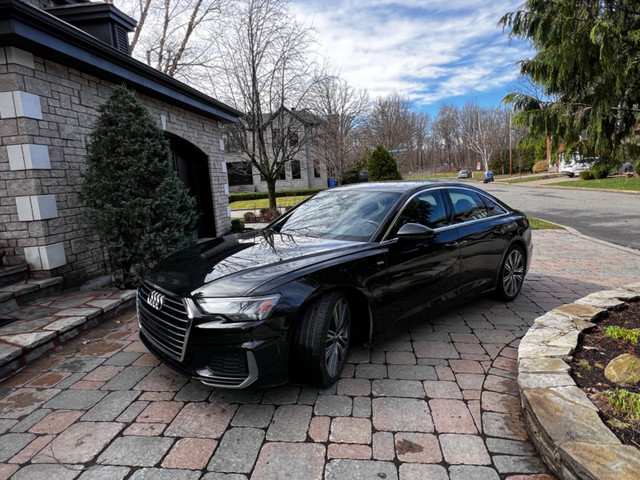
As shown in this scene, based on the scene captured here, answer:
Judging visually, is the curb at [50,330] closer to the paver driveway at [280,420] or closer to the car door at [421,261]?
the paver driveway at [280,420]

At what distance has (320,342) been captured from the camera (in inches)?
102

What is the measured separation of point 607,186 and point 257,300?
27432 mm

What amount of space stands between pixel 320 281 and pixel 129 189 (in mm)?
3579

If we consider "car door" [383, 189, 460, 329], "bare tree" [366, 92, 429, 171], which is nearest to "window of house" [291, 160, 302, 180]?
"bare tree" [366, 92, 429, 171]

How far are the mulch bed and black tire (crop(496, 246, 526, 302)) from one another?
114 centimetres

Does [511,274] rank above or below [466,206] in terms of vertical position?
below

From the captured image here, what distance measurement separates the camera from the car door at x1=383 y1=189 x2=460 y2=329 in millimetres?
3219

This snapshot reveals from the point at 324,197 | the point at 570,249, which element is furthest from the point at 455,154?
the point at 324,197

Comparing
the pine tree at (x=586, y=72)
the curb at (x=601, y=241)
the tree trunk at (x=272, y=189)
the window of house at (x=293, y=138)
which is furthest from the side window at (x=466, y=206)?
the tree trunk at (x=272, y=189)

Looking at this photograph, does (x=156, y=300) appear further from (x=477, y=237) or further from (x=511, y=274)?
(x=511, y=274)

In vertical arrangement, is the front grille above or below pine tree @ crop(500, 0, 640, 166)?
below

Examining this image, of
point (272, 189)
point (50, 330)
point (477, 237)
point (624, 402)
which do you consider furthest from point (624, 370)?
point (272, 189)

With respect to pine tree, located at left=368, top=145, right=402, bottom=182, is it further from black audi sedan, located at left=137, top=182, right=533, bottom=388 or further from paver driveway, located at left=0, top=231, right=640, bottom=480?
paver driveway, located at left=0, top=231, right=640, bottom=480

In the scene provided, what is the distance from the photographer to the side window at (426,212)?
11.5 ft
